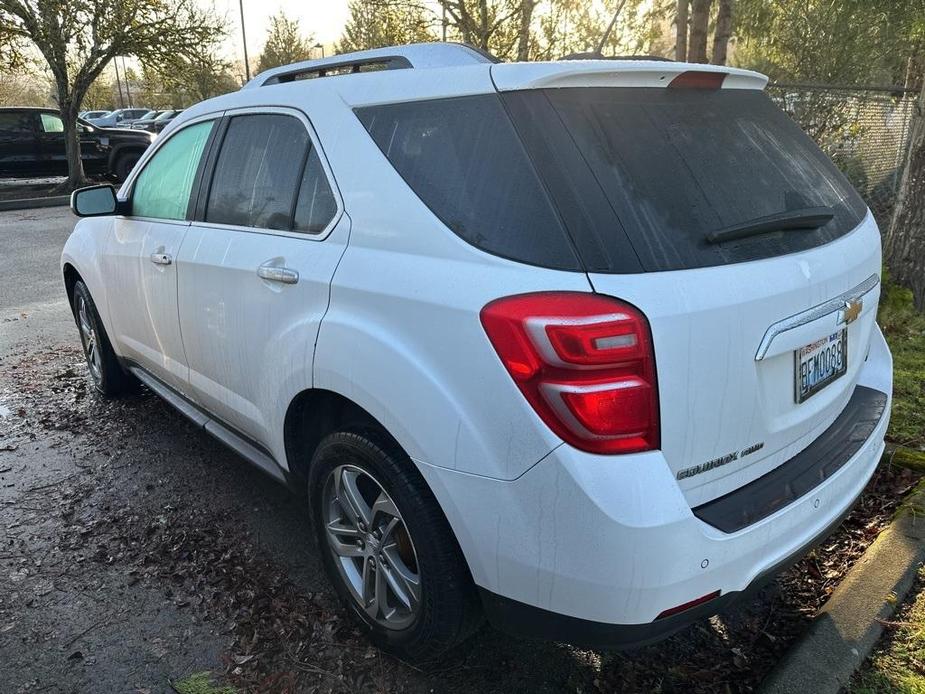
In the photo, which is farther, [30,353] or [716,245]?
[30,353]

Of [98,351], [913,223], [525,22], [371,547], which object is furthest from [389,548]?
[525,22]

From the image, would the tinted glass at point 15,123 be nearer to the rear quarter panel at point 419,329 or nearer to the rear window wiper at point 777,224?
the rear quarter panel at point 419,329

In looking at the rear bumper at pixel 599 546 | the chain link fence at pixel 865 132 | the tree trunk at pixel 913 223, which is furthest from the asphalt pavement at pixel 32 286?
the chain link fence at pixel 865 132

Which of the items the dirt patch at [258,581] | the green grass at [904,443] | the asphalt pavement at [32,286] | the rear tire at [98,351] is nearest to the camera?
the green grass at [904,443]

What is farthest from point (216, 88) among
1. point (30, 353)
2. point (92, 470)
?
point (92, 470)

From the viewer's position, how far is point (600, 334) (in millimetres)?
1667

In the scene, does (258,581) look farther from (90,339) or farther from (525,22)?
(525,22)

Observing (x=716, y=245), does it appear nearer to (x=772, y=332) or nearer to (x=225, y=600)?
(x=772, y=332)

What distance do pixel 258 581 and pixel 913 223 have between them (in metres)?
4.97

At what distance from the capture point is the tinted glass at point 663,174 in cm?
177

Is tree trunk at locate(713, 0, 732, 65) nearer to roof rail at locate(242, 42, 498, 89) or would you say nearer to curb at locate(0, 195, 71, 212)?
roof rail at locate(242, 42, 498, 89)

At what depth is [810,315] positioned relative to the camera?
1.97m

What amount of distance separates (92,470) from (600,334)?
10.2 ft

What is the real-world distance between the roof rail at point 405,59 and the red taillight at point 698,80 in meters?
0.54
